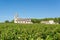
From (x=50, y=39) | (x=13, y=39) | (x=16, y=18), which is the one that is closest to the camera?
(x=50, y=39)

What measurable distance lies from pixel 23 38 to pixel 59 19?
3120 inches

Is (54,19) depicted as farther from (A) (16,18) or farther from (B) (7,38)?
(B) (7,38)

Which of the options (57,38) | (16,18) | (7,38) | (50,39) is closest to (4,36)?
(7,38)

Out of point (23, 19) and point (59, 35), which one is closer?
point (59, 35)

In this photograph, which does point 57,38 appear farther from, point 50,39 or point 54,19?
point 54,19

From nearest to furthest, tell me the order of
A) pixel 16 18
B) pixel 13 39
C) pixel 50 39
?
1. pixel 50 39
2. pixel 13 39
3. pixel 16 18

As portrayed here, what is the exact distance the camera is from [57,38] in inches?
134

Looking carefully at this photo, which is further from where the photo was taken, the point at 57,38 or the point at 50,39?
the point at 57,38

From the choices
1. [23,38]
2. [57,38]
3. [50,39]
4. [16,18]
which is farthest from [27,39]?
[16,18]

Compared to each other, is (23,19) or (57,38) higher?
(57,38)

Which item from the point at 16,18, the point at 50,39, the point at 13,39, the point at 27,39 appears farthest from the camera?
the point at 16,18

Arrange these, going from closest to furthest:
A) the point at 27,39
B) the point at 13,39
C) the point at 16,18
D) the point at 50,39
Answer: the point at 50,39, the point at 27,39, the point at 13,39, the point at 16,18

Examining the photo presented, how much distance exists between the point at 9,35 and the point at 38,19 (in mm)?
78072

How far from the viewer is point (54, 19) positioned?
83875 mm
